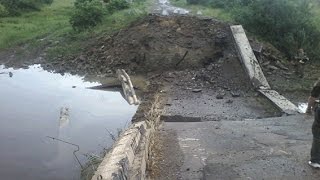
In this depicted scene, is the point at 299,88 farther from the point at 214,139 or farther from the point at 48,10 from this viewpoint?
the point at 48,10

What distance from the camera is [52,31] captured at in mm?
23359

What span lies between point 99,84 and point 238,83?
4785 millimetres

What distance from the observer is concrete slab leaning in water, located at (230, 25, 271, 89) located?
13055 millimetres

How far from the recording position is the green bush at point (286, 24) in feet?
52.6

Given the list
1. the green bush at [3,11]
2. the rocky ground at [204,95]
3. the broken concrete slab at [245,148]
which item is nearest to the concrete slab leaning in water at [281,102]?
the rocky ground at [204,95]

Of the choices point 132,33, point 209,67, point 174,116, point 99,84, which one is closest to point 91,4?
point 132,33

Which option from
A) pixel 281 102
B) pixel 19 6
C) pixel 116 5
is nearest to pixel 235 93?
pixel 281 102

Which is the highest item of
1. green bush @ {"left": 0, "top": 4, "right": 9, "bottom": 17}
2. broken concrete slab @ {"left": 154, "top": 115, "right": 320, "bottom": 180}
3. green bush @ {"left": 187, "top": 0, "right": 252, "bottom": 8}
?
broken concrete slab @ {"left": 154, "top": 115, "right": 320, "bottom": 180}

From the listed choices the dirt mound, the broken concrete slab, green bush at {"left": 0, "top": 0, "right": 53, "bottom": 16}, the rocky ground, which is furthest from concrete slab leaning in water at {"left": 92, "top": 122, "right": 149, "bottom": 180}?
green bush at {"left": 0, "top": 0, "right": 53, "bottom": 16}

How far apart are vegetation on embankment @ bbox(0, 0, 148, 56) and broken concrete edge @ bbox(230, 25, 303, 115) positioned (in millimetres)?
6877

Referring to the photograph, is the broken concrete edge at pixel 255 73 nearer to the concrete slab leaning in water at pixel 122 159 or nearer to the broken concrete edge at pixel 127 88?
the broken concrete edge at pixel 127 88

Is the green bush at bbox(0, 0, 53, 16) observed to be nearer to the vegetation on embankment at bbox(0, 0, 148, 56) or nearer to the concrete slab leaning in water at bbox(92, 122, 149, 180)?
the vegetation on embankment at bbox(0, 0, 148, 56)

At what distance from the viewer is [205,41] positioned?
16.0 meters

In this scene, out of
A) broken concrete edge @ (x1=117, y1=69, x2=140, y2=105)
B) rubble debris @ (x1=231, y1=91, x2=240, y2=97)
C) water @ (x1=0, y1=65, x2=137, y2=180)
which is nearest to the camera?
water @ (x1=0, y1=65, x2=137, y2=180)
